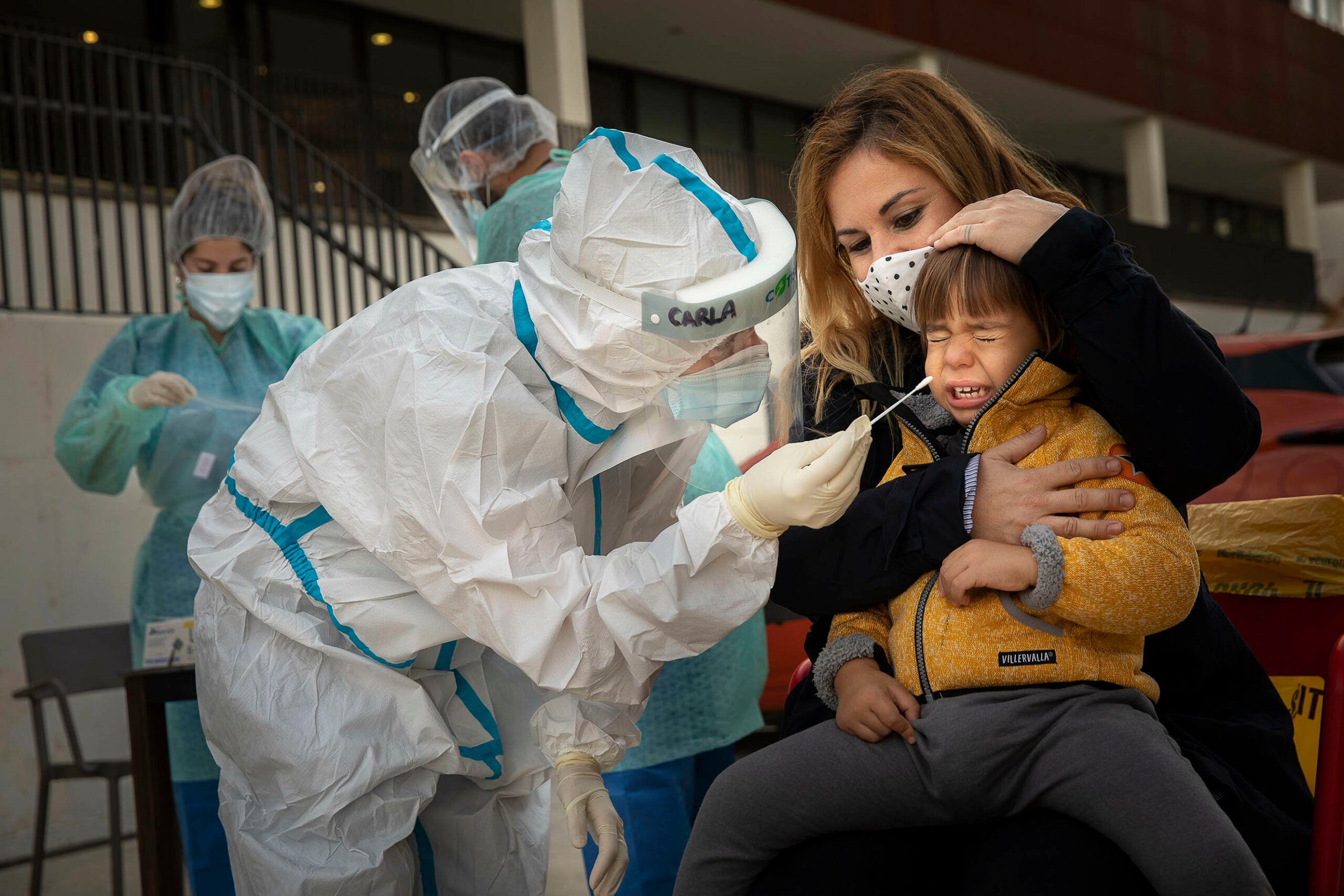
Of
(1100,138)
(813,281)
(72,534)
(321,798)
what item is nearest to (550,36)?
(72,534)

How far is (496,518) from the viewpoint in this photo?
4.43 feet

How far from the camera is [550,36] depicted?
752 centimetres

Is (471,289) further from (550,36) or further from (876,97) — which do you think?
(550,36)

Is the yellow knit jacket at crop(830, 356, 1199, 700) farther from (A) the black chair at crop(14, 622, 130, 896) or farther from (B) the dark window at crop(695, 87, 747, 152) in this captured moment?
(B) the dark window at crop(695, 87, 747, 152)

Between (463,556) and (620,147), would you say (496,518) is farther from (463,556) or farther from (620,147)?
(620,147)

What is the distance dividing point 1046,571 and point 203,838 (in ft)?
7.56

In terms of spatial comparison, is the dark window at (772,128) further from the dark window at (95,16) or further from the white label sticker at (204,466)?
the white label sticker at (204,466)

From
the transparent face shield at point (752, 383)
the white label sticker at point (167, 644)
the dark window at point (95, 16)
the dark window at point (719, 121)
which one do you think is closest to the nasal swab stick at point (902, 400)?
the transparent face shield at point (752, 383)

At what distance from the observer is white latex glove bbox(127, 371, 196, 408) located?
120 inches

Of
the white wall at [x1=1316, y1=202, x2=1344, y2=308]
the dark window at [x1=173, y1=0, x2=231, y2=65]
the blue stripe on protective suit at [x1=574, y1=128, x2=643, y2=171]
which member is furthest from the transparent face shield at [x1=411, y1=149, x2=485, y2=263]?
the white wall at [x1=1316, y1=202, x2=1344, y2=308]

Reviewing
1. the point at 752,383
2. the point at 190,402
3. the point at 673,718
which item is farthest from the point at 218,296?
the point at 752,383

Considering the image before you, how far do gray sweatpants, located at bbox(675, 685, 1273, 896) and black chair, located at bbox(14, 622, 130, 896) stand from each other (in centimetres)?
236

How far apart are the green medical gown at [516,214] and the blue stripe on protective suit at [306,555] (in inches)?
37.0

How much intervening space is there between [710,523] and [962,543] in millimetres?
296
